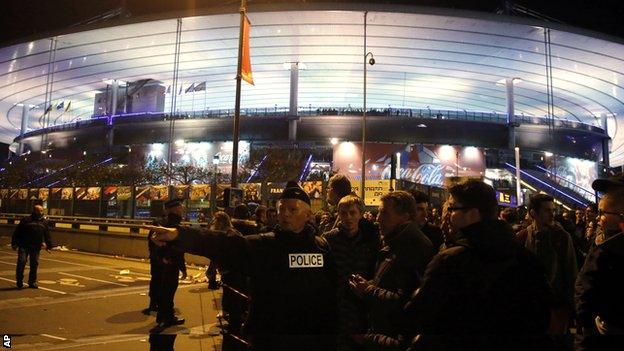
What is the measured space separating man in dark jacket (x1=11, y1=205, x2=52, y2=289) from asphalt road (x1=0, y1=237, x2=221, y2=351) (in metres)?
0.34

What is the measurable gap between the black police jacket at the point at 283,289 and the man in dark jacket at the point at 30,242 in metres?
9.63

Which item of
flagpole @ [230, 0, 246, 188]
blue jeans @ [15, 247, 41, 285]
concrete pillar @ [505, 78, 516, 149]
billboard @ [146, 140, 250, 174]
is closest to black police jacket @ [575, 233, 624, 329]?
flagpole @ [230, 0, 246, 188]

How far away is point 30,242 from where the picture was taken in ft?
34.0

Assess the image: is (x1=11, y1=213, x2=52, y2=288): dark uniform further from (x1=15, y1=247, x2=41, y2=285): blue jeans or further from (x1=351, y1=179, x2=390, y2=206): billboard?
(x1=351, y1=179, x2=390, y2=206): billboard

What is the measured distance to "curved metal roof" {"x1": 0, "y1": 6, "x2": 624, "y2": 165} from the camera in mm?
35438

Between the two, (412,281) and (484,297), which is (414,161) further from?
(484,297)

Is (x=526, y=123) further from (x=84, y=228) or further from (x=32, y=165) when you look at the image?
(x=32, y=165)

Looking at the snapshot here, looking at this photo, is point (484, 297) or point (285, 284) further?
point (285, 284)

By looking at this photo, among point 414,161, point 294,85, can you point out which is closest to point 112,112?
point 294,85

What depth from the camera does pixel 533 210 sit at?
4965mm

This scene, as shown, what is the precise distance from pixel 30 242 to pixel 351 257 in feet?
31.2

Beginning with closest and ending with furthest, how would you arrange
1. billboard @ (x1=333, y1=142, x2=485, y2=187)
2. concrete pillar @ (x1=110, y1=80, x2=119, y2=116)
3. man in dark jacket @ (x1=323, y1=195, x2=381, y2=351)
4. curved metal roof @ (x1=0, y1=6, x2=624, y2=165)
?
man in dark jacket @ (x1=323, y1=195, x2=381, y2=351) → curved metal roof @ (x1=0, y1=6, x2=624, y2=165) → billboard @ (x1=333, y1=142, x2=485, y2=187) → concrete pillar @ (x1=110, y1=80, x2=119, y2=116)

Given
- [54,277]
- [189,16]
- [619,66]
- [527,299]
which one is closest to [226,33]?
[189,16]

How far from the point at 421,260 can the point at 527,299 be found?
0.78 meters
